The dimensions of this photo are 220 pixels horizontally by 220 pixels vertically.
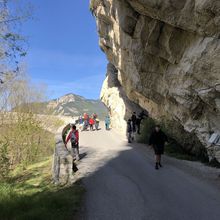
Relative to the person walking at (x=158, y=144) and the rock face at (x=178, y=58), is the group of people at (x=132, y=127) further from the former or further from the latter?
the person walking at (x=158, y=144)

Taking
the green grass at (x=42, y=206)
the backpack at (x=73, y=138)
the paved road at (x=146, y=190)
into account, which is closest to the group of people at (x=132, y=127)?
the paved road at (x=146, y=190)

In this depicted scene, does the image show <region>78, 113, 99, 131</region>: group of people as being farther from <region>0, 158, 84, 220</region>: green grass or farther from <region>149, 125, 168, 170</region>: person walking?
<region>0, 158, 84, 220</region>: green grass

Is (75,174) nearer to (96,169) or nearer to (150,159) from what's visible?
(96,169)

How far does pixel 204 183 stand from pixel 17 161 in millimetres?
21110

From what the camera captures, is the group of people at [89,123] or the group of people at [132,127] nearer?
the group of people at [132,127]

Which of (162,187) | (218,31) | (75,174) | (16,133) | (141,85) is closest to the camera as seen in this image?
(162,187)

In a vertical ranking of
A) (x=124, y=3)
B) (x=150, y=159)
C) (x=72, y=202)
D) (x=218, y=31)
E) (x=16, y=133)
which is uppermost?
(x=124, y=3)

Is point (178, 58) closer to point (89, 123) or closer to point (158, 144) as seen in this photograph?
point (158, 144)

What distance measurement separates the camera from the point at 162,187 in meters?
11.8

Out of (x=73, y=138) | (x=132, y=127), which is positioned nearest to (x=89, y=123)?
(x=132, y=127)

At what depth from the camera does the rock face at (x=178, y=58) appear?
44.9 ft

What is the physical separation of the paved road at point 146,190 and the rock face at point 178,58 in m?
2.51

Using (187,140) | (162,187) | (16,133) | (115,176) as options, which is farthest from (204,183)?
(16,133)

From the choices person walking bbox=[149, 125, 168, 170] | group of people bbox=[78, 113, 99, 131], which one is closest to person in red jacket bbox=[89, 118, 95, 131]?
group of people bbox=[78, 113, 99, 131]
